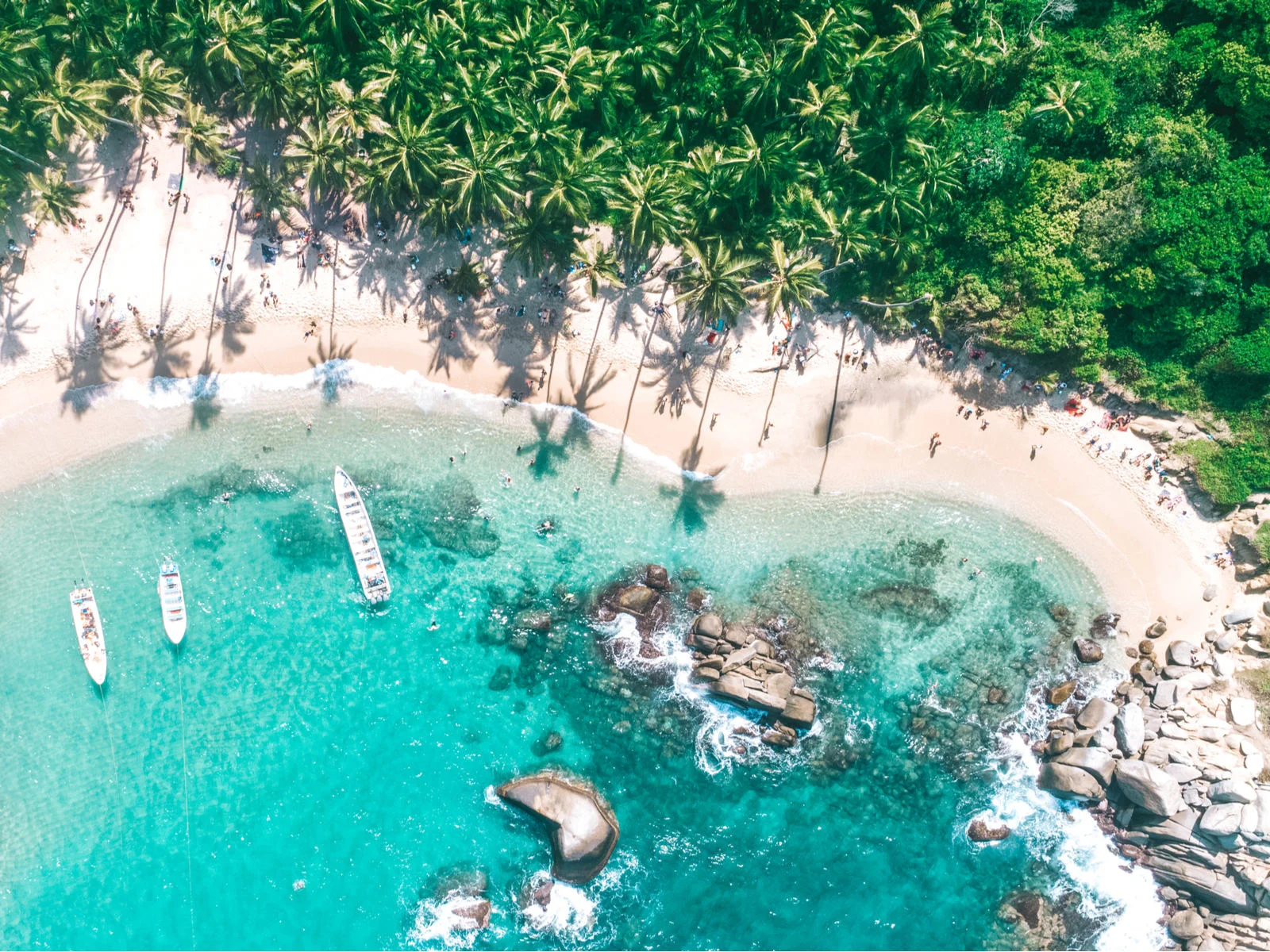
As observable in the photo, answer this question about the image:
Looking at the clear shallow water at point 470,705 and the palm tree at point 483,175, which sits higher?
the palm tree at point 483,175

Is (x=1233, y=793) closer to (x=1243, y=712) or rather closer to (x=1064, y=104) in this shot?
(x=1243, y=712)

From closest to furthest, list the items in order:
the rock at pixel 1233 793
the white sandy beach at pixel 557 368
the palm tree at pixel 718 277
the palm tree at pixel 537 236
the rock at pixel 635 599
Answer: the palm tree at pixel 718 277 → the palm tree at pixel 537 236 → the rock at pixel 1233 793 → the white sandy beach at pixel 557 368 → the rock at pixel 635 599

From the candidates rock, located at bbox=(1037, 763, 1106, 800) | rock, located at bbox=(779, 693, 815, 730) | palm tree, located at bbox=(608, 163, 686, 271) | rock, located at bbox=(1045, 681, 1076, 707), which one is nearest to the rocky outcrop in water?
rock, located at bbox=(779, 693, 815, 730)

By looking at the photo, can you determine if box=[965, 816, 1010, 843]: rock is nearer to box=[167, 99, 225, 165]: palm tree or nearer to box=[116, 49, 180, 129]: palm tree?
box=[167, 99, 225, 165]: palm tree

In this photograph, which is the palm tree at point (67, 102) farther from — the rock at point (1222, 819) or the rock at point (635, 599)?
the rock at point (1222, 819)

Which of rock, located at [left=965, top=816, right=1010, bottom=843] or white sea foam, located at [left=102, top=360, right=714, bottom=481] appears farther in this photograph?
rock, located at [left=965, top=816, right=1010, bottom=843]

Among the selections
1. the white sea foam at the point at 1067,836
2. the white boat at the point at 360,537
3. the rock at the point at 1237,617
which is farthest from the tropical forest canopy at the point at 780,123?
the white sea foam at the point at 1067,836

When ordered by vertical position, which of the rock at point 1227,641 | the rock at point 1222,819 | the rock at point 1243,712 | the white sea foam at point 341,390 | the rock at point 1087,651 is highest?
the white sea foam at point 341,390
